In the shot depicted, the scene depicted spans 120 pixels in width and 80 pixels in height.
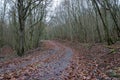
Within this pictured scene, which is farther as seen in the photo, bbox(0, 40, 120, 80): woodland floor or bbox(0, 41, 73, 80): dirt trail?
bbox(0, 40, 120, 80): woodland floor

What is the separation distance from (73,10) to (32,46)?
15557 mm

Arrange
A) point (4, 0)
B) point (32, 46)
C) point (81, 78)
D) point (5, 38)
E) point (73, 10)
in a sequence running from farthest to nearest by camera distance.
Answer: point (73, 10) → point (5, 38) → point (32, 46) → point (4, 0) → point (81, 78)

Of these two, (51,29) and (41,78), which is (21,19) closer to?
(41,78)

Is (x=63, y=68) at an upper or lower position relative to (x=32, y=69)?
lower

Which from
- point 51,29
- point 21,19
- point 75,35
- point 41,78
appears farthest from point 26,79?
point 51,29

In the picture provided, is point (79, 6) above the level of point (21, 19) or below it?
above

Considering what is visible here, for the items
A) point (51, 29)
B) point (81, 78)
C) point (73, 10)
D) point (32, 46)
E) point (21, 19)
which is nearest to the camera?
point (81, 78)

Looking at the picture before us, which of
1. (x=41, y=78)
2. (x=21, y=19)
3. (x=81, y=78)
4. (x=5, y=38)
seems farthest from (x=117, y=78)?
(x=5, y=38)

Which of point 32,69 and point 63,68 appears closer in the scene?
point 32,69

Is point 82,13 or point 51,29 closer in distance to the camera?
Result: point 82,13

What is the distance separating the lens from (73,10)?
51.2 metres

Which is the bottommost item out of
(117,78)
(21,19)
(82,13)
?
(117,78)

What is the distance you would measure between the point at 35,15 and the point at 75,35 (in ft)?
84.4

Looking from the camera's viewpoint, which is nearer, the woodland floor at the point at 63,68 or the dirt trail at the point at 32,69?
the dirt trail at the point at 32,69
